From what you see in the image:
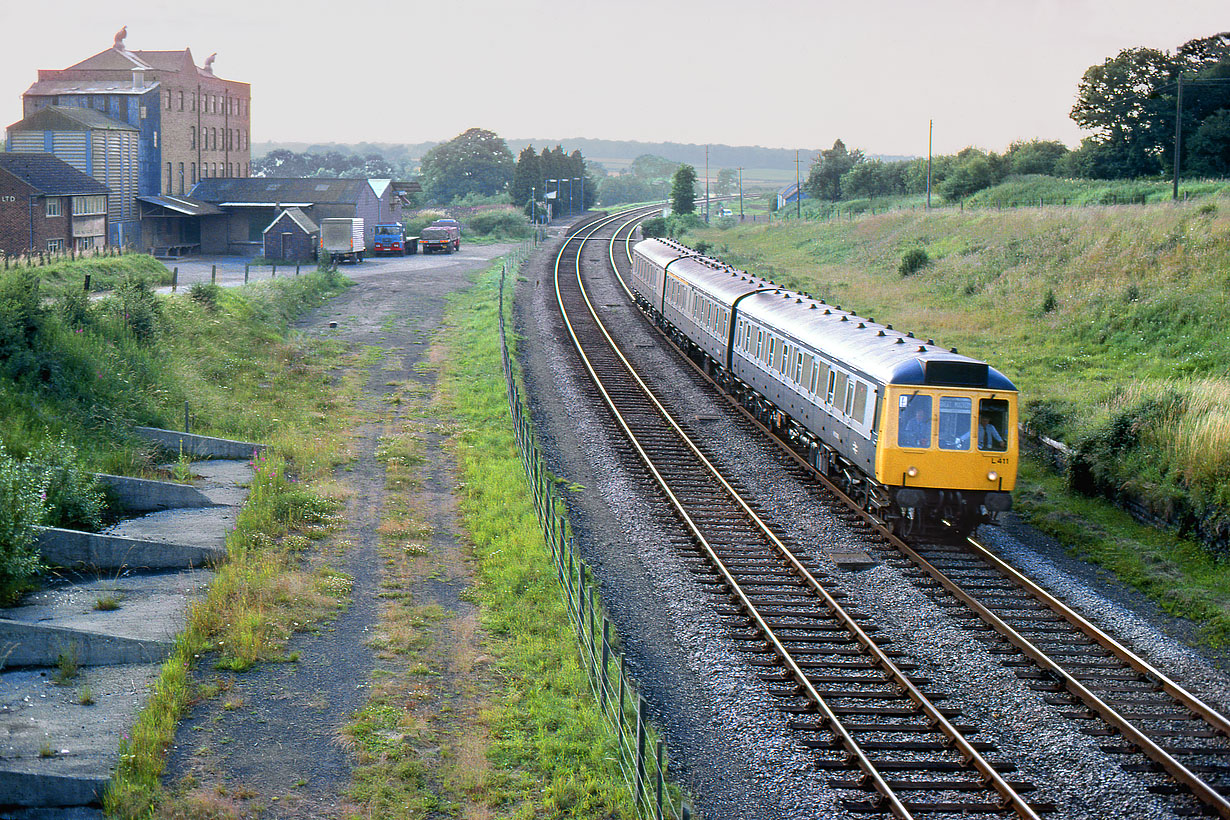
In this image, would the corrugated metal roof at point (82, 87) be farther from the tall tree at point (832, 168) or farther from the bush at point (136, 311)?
the tall tree at point (832, 168)

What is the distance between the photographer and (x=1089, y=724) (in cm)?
1169

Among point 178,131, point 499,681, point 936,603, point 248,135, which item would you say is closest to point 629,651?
point 499,681

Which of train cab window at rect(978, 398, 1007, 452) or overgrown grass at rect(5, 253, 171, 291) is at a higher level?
overgrown grass at rect(5, 253, 171, 291)

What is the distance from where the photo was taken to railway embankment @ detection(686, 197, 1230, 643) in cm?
1750

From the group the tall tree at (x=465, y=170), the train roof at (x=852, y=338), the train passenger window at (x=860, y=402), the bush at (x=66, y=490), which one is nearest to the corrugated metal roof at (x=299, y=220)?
the train roof at (x=852, y=338)

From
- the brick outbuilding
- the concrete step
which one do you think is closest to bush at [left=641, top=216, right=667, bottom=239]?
the brick outbuilding

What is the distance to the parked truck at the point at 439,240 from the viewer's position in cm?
7281

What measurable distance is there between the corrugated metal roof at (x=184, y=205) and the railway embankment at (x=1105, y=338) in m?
31.3

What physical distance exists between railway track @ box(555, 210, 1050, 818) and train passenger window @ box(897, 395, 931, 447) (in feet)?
8.03

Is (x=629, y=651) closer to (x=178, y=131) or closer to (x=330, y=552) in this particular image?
(x=330, y=552)

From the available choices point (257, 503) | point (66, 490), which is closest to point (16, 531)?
point (66, 490)

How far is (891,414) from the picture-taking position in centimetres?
1681

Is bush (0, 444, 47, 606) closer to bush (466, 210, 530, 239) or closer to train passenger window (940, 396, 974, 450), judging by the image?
train passenger window (940, 396, 974, 450)

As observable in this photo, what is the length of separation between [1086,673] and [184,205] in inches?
2491
